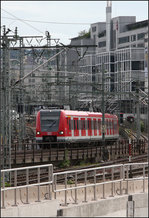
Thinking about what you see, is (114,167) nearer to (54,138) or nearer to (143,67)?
(54,138)

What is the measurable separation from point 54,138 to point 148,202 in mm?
28550

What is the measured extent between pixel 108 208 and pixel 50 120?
28.4 m

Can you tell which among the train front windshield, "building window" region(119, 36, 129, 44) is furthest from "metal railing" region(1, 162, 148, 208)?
"building window" region(119, 36, 129, 44)

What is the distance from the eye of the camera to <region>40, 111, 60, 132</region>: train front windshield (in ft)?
142

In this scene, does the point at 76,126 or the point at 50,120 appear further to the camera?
the point at 76,126

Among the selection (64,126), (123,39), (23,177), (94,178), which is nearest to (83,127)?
(64,126)

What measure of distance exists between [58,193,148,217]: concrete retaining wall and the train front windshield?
1080 inches

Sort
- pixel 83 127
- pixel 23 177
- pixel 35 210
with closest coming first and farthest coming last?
pixel 35 210 < pixel 23 177 < pixel 83 127

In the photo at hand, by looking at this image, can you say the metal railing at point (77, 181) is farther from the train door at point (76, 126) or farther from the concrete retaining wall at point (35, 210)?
the train door at point (76, 126)

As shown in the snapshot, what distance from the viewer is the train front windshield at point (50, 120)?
4338 cm

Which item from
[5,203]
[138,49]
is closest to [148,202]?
[5,203]

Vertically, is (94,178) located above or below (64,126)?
above

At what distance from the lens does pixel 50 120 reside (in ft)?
143

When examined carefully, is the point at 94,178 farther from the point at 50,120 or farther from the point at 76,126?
the point at 76,126
